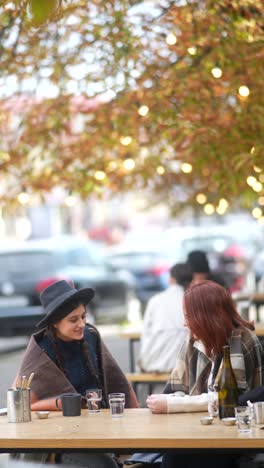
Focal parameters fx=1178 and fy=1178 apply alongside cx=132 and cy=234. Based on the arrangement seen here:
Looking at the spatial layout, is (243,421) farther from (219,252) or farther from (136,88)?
(219,252)

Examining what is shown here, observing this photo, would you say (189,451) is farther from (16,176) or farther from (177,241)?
(177,241)

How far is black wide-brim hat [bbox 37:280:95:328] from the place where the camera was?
6.68 m

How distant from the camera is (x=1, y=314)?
65.6 feet

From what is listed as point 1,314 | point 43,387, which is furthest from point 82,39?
point 1,314

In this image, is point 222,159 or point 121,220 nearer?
point 222,159

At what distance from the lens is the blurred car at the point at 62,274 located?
2005 centimetres

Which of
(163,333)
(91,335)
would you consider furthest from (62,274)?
(91,335)

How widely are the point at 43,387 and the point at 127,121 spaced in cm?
563

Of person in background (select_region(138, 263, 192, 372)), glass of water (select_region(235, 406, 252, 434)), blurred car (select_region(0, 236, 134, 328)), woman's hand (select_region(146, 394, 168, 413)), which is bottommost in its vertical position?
blurred car (select_region(0, 236, 134, 328))

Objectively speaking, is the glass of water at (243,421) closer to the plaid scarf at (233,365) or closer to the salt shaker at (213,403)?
the salt shaker at (213,403)

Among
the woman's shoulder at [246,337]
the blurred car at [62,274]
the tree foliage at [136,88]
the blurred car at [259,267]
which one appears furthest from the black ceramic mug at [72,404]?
the blurred car at [259,267]

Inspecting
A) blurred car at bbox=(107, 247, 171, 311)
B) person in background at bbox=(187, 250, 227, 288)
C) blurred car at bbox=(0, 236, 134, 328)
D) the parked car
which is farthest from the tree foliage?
→ the parked car

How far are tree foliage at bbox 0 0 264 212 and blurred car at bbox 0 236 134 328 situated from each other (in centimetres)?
681

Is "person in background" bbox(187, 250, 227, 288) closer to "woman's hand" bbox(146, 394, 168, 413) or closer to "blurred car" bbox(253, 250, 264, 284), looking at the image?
"woman's hand" bbox(146, 394, 168, 413)
